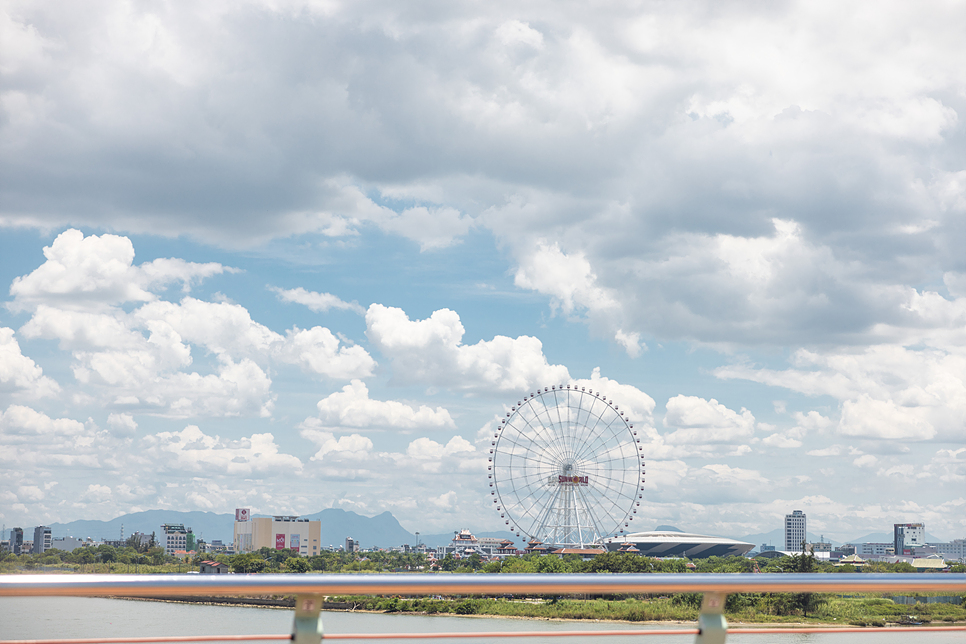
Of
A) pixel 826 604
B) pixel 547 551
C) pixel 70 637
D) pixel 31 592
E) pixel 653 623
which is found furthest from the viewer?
pixel 547 551

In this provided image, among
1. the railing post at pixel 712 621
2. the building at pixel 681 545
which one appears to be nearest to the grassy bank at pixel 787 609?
the railing post at pixel 712 621

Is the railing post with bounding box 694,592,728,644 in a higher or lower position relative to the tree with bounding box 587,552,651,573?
higher

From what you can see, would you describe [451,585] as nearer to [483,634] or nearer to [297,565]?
[483,634]

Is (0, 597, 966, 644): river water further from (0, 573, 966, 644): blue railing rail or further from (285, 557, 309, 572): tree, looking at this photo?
(285, 557, 309, 572): tree

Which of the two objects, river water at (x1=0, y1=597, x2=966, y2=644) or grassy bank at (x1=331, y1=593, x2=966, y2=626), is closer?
river water at (x1=0, y1=597, x2=966, y2=644)

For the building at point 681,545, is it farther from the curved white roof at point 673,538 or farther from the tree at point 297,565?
the tree at point 297,565

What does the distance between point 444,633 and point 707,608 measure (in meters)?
1.17

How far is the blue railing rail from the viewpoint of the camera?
11.3ft

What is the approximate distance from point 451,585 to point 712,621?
1244mm

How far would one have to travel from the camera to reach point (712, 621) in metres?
4.16

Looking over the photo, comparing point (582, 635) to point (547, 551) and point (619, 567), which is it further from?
point (547, 551)

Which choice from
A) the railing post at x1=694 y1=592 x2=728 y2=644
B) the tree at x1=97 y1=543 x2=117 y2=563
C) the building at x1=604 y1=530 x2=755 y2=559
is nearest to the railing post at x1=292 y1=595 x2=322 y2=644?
the railing post at x1=694 y1=592 x2=728 y2=644

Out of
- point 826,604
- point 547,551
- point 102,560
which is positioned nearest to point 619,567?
point 547,551

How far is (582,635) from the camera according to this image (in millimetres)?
4246
